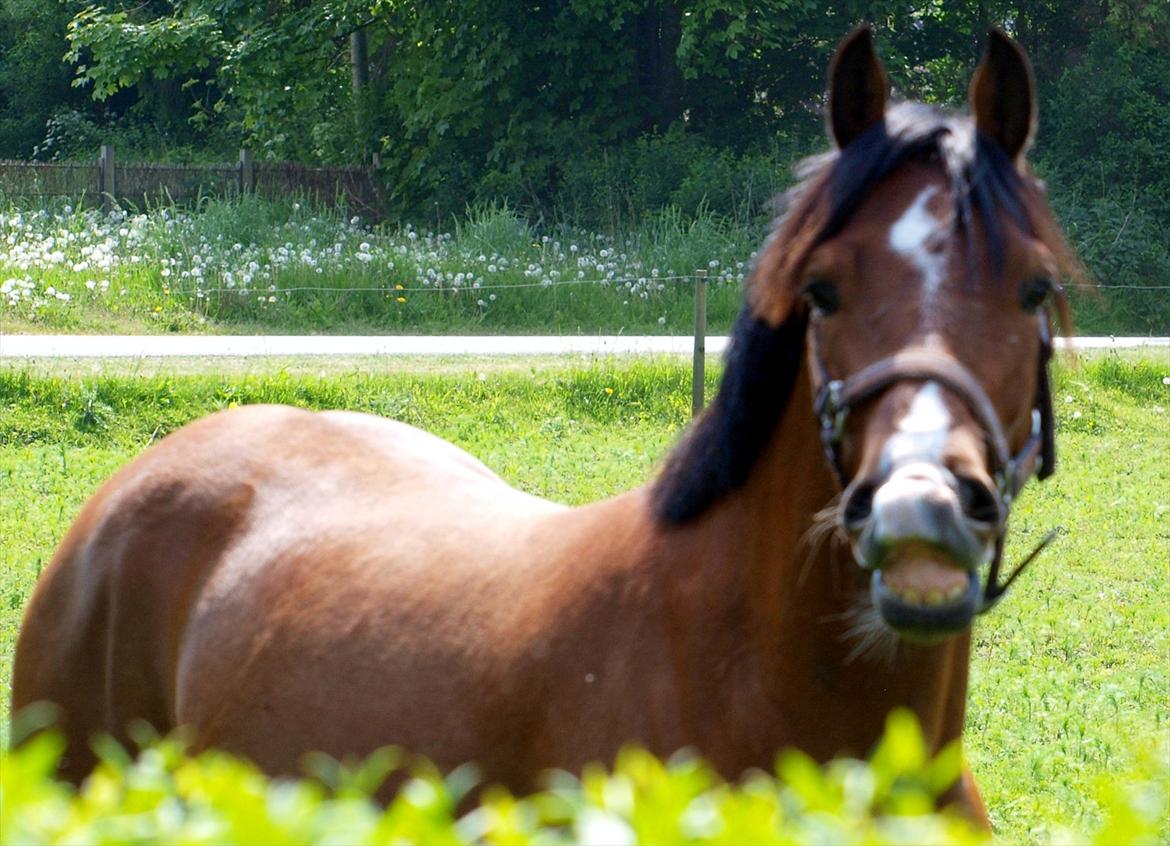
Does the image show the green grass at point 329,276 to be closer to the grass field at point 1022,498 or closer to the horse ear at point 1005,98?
the grass field at point 1022,498

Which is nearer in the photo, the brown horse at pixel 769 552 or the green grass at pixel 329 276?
the brown horse at pixel 769 552

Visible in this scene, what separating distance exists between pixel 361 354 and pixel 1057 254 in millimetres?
10639

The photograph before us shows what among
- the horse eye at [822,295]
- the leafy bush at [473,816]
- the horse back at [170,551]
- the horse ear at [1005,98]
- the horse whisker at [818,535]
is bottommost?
the horse back at [170,551]

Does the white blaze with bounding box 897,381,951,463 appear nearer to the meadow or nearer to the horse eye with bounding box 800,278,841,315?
the horse eye with bounding box 800,278,841,315

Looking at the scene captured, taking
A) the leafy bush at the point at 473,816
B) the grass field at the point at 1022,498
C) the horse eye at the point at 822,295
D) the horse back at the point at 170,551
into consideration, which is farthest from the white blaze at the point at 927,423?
the grass field at the point at 1022,498

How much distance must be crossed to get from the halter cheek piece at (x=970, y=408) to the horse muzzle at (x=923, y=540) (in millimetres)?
68

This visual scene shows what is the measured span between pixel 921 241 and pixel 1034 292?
0.69ft

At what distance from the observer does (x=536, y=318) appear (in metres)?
16.9

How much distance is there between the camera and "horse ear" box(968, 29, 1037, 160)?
242 centimetres

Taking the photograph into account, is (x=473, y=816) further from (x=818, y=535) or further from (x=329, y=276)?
(x=329, y=276)

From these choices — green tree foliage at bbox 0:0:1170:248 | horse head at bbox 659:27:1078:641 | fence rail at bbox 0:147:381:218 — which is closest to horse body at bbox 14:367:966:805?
horse head at bbox 659:27:1078:641

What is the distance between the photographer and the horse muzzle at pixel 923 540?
1899 mm

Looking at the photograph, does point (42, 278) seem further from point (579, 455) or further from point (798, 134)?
point (798, 134)

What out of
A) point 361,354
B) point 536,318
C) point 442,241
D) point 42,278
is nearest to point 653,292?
point 536,318
